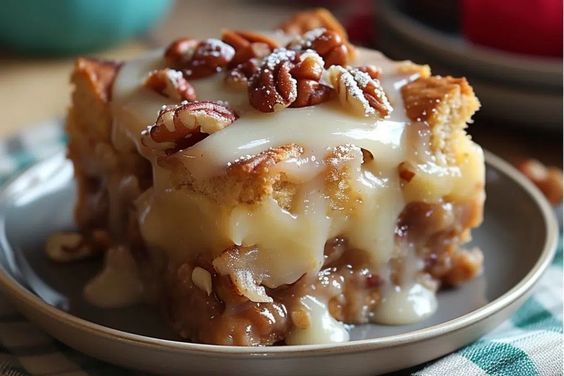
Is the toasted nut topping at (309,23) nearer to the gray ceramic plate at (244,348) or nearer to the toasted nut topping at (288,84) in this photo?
the toasted nut topping at (288,84)

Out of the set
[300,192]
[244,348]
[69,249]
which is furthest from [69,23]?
[244,348]

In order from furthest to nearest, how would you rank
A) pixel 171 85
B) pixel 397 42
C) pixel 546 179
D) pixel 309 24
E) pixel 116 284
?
pixel 397 42
pixel 546 179
pixel 309 24
pixel 116 284
pixel 171 85

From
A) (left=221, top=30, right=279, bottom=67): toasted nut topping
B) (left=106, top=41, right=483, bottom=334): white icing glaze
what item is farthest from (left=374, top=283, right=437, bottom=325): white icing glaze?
(left=221, top=30, right=279, bottom=67): toasted nut topping

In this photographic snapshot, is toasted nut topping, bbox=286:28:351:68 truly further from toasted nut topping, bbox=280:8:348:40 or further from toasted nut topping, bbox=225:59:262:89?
toasted nut topping, bbox=280:8:348:40

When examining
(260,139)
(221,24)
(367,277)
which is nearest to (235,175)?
(260,139)

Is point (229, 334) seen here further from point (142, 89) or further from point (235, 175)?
point (142, 89)

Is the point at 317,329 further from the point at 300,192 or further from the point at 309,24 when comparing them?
the point at 309,24
